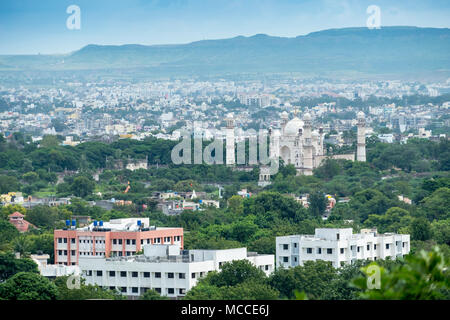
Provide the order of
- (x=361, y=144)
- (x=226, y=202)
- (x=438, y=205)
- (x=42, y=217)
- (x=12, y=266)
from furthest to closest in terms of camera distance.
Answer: (x=361, y=144) < (x=226, y=202) < (x=438, y=205) < (x=42, y=217) < (x=12, y=266)

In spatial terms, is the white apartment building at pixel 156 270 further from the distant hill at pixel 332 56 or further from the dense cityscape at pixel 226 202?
the distant hill at pixel 332 56

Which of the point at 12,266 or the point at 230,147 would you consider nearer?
the point at 12,266

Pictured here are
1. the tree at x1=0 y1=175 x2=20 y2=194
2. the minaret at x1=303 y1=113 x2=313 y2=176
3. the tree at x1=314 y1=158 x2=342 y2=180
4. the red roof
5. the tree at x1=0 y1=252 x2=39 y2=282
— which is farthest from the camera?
the minaret at x1=303 y1=113 x2=313 y2=176

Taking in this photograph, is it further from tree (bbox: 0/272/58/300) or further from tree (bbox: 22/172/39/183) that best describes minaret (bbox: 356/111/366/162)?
tree (bbox: 0/272/58/300)

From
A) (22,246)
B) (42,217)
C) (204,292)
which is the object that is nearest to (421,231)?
(22,246)

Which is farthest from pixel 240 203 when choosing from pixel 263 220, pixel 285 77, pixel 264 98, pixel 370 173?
pixel 285 77

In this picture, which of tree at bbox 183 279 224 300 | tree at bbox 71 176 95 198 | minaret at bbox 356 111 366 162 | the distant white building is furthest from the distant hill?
tree at bbox 183 279 224 300

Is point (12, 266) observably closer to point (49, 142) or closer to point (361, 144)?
point (361, 144)
